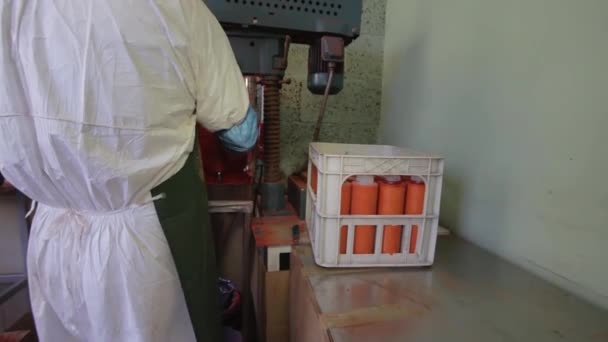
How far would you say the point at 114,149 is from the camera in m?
0.67

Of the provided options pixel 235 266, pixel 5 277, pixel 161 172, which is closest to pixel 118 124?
pixel 161 172

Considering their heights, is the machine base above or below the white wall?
below

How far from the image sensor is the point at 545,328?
0.57 m

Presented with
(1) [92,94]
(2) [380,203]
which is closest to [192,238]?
(1) [92,94]

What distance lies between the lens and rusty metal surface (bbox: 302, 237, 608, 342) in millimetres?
551

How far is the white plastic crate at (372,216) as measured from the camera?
733mm

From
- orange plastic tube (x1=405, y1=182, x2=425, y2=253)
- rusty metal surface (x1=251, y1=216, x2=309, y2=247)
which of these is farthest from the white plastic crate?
rusty metal surface (x1=251, y1=216, x2=309, y2=247)

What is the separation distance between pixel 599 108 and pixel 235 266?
4.55 ft

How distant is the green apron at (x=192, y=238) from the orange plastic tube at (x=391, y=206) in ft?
1.74

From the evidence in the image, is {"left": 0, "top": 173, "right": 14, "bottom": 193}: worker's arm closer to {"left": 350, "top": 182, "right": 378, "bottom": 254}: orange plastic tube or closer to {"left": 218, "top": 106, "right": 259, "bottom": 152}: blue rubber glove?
{"left": 218, "top": 106, "right": 259, "bottom": 152}: blue rubber glove

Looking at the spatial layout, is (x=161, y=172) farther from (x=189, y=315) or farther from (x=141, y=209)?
(x=189, y=315)

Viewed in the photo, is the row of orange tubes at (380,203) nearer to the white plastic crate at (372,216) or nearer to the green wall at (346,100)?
the white plastic crate at (372,216)

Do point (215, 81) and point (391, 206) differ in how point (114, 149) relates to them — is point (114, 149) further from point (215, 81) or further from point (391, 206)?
point (391, 206)

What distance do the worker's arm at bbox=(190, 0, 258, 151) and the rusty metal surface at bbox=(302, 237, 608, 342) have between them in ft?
1.52
